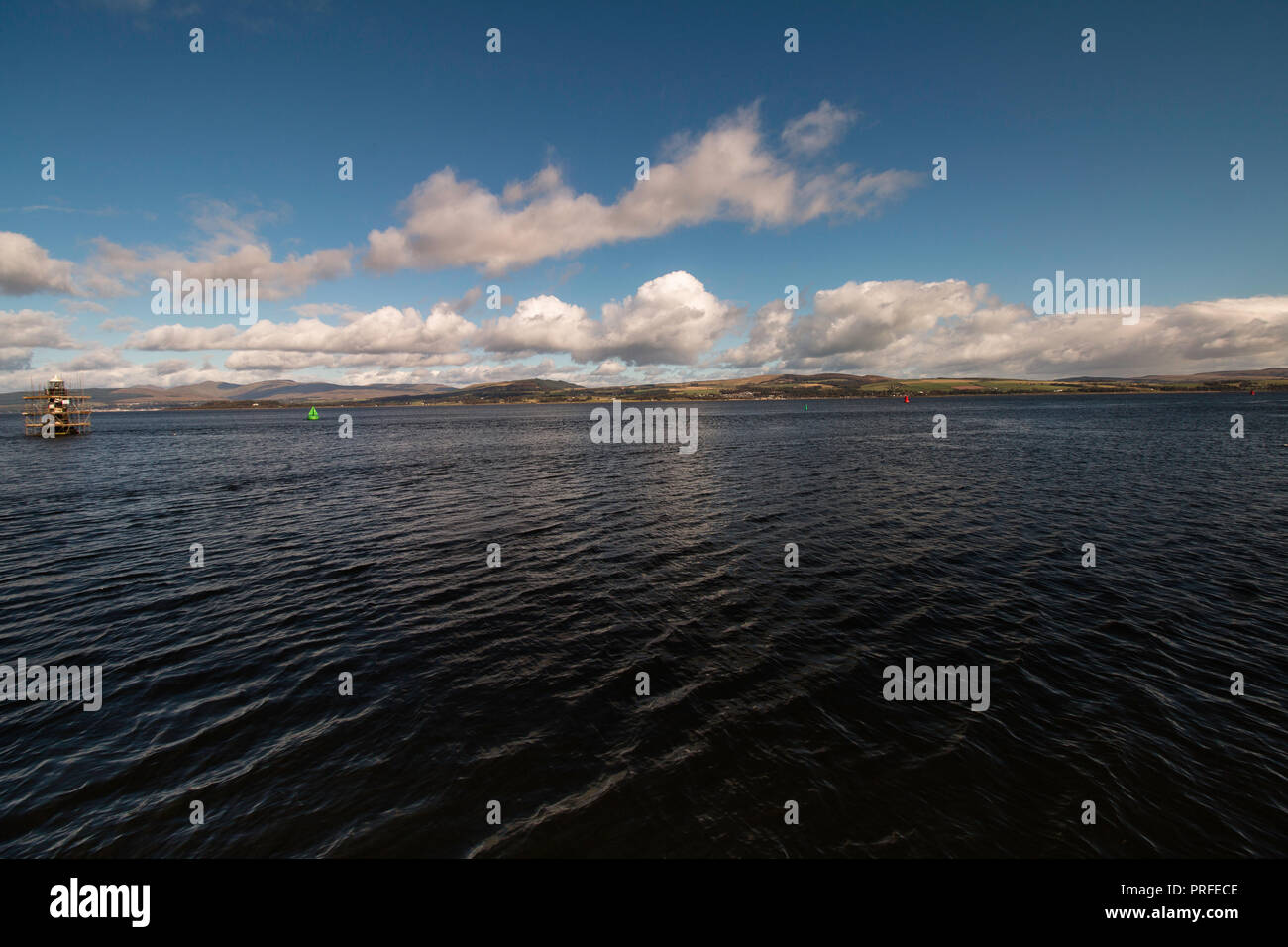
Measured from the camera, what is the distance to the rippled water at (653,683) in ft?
36.2

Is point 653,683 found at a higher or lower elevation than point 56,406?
lower

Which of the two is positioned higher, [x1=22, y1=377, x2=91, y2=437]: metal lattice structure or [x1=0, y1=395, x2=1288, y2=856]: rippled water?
[x1=22, y1=377, x2=91, y2=437]: metal lattice structure

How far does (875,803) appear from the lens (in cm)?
1145

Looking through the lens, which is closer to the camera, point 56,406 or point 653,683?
point 653,683

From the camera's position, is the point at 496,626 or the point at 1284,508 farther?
the point at 1284,508

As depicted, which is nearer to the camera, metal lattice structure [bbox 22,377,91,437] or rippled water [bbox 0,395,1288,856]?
rippled water [bbox 0,395,1288,856]

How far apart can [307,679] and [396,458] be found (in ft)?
224

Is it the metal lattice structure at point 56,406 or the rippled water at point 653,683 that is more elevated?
the metal lattice structure at point 56,406

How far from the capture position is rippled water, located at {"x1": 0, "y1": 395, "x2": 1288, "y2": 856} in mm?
11047

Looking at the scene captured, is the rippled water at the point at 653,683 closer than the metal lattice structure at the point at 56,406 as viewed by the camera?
Yes

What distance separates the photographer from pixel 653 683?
54.1ft
